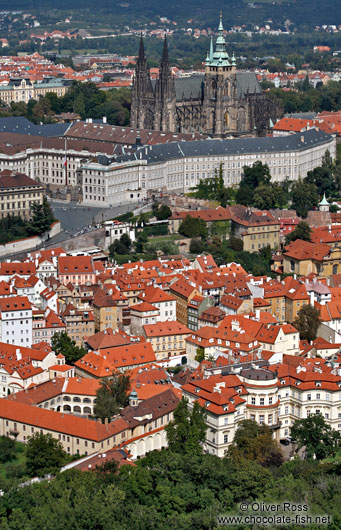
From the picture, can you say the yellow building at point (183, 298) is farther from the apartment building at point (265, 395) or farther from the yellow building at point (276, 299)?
the apartment building at point (265, 395)

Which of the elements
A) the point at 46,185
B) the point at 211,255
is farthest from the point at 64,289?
the point at 46,185

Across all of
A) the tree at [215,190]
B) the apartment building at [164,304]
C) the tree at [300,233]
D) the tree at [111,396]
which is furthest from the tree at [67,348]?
the tree at [215,190]

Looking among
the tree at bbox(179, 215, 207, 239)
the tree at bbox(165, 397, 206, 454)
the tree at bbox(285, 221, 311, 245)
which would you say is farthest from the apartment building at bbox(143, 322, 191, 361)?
the tree at bbox(285, 221, 311, 245)

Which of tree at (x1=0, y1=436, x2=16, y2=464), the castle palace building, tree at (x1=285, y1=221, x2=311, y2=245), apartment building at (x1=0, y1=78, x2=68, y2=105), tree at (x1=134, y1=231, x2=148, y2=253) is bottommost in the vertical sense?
tree at (x1=0, y1=436, x2=16, y2=464)

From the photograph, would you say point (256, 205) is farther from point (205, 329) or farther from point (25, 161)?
point (205, 329)

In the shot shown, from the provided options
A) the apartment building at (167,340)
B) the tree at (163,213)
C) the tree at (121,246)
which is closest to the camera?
the apartment building at (167,340)

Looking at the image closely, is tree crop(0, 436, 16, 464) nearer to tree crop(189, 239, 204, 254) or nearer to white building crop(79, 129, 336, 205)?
tree crop(189, 239, 204, 254)

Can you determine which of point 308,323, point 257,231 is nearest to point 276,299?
point 308,323
